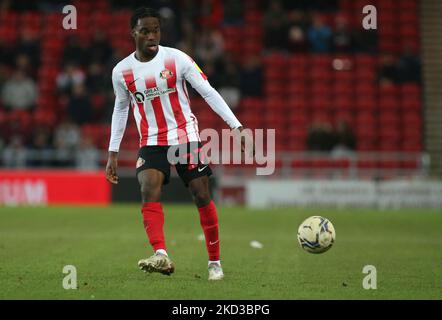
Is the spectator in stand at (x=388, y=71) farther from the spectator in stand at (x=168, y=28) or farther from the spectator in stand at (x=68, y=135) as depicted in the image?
the spectator in stand at (x=68, y=135)

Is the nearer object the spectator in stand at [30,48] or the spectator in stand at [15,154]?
the spectator in stand at [15,154]

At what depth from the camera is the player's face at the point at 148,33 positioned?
26.4 ft

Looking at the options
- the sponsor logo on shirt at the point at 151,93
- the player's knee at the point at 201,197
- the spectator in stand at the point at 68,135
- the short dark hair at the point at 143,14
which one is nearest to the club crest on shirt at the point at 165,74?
the sponsor logo on shirt at the point at 151,93

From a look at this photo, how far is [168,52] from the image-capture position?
27.2ft

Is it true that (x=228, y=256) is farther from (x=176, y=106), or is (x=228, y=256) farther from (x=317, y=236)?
(x=176, y=106)

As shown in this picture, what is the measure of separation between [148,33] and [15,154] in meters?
13.1

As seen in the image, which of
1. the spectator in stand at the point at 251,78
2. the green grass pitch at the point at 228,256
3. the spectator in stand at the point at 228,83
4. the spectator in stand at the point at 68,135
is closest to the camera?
the green grass pitch at the point at 228,256

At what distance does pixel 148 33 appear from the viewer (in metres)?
8.08

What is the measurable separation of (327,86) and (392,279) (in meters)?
14.6

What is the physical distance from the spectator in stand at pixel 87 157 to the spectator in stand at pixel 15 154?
4.17 ft

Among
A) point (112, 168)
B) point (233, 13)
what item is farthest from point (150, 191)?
point (233, 13)

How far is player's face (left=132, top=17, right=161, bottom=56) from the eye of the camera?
8.05 metres
